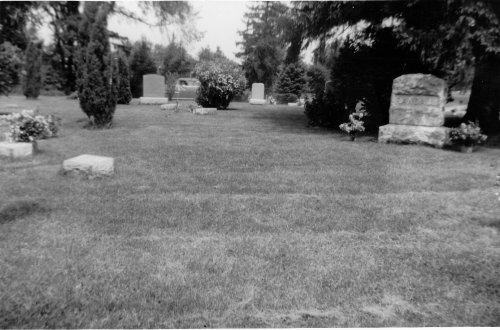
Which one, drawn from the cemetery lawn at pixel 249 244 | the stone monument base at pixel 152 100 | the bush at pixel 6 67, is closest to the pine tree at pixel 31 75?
the stone monument base at pixel 152 100

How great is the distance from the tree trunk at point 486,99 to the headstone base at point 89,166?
1058cm

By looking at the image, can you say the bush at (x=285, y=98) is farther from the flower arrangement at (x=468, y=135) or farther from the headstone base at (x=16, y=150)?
the headstone base at (x=16, y=150)

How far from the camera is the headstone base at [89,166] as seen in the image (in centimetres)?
634

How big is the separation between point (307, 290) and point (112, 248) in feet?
6.12

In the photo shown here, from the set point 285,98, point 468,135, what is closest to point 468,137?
point 468,135

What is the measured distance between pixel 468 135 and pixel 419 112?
131 cm

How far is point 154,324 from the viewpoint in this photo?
273cm

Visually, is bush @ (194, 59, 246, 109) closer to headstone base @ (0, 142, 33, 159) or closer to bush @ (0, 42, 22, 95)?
bush @ (0, 42, 22, 95)

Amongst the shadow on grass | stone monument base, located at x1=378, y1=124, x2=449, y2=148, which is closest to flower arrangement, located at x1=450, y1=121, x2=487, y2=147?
stone monument base, located at x1=378, y1=124, x2=449, y2=148

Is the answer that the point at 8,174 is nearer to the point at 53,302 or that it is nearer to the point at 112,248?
the point at 112,248

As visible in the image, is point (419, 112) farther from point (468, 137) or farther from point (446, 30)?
point (446, 30)

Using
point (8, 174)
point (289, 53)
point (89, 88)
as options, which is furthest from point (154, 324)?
point (289, 53)

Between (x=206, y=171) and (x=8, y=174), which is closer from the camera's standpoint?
(x=8, y=174)

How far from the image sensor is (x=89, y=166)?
249 inches
